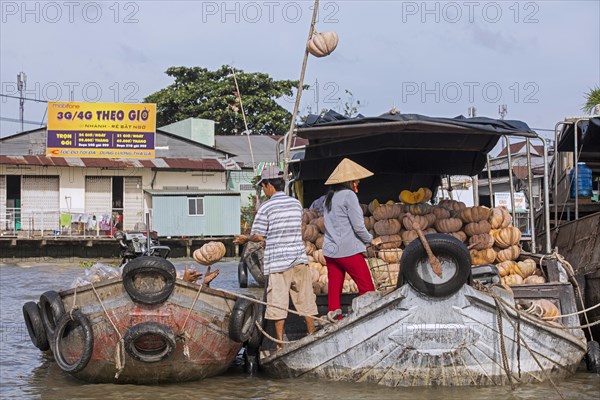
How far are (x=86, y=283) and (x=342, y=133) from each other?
102 inches

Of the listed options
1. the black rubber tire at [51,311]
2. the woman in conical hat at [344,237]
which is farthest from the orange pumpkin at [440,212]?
the black rubber tire at [51,311]

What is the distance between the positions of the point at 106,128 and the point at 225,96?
741cm

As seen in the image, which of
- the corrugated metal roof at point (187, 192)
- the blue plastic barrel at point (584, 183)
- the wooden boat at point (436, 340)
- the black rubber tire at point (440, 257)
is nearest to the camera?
the black rubber tire at point (440, 257)

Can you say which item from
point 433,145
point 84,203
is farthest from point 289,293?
point 84,203

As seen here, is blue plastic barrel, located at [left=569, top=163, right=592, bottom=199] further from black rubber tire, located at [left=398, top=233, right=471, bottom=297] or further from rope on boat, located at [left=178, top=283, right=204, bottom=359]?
rope on boat, located at [left=178, top=283, right=204, bottom=359]

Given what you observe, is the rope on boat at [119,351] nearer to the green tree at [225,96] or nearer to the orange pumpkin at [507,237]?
the orange pumpkin at [507,237]

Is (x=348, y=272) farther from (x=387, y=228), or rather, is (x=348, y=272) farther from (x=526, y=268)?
(x=526, y=268)

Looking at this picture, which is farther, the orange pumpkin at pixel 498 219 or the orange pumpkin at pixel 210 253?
the orange pumpkin at pixel 498 219

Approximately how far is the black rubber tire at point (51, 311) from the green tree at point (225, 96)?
29.8 metres

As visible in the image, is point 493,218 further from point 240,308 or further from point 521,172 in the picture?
point 521,172

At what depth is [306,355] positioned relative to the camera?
666cm

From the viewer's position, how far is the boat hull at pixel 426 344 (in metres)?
6.34

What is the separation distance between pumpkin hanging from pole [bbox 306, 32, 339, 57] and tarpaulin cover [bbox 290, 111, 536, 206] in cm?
60

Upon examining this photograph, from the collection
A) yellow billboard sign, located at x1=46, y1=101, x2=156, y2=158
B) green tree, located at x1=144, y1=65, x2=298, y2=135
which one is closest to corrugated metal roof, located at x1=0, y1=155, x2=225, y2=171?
yellow billboard sign, located at x1=46, y1=101, x2=156, y2=158
